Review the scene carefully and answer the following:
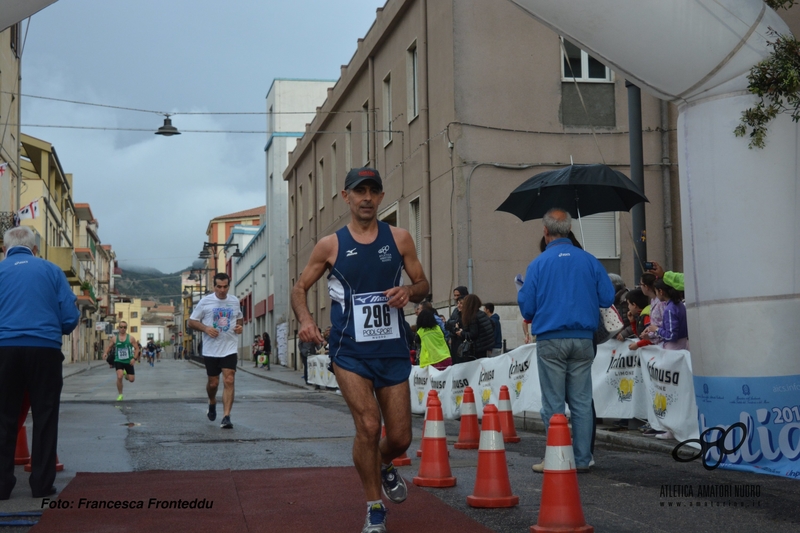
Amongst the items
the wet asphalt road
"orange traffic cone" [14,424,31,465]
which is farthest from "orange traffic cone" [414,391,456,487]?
"orange traffic cone" [14,424,31,465]

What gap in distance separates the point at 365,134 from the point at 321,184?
8241 millimetres

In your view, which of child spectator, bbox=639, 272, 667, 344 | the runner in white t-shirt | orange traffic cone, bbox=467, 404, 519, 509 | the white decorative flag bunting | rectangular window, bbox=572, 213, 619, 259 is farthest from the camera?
the white decorative flag bunting

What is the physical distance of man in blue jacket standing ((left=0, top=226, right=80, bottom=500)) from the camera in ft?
22.2

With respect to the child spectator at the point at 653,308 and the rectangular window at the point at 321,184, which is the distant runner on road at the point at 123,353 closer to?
the child spectator at the point at 653,308

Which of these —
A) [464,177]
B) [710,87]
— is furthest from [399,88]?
[710,87]

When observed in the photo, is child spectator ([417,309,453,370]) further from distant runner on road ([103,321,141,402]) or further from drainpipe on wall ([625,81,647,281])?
distant runner on road ([103,321,141,402])

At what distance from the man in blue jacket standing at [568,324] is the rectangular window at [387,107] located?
18.4 m

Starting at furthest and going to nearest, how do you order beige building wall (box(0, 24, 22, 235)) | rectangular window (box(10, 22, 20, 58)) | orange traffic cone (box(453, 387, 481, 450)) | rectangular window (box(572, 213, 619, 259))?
rectangular window (box(10, 22, 20, 58)), beige building wall (box(0, 24, 22, 235)), rectangular window (box(572, 213, 619, 259)), orange traffic cone (box(453, 387, 481, 450))

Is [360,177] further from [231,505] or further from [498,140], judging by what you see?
[498,140]

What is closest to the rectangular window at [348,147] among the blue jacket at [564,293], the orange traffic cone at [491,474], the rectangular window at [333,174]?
the rectangular window at [333,174]

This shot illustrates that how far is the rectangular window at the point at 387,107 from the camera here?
26209 millimetres

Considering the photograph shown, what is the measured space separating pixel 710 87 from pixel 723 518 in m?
3.47

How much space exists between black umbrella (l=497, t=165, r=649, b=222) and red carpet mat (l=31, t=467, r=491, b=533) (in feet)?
13.6

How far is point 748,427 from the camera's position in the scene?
24.0ft
